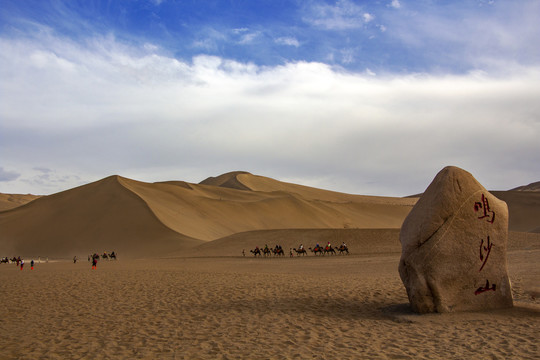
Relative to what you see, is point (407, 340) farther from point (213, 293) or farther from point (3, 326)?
point (3, 326)

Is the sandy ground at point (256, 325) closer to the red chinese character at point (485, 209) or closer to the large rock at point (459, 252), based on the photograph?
the large rock at point (459, 252)

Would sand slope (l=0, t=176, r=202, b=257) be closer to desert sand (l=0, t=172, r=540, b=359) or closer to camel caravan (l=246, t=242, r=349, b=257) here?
camel caravan (l=246, t=242, r=349, b=257)

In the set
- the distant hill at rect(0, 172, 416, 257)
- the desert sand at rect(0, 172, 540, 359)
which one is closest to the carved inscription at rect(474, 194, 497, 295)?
the desert sand at rect(0, 172, 540, 359)

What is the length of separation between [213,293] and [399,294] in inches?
221

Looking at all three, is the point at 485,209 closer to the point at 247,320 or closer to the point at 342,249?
the point at 247,320

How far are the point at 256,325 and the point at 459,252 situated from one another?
4.55m

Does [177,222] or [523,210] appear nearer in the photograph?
[177,222]

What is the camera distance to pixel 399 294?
1389cm

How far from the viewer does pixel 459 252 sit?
10.1 m

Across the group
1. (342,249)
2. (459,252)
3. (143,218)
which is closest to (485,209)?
(459,252)

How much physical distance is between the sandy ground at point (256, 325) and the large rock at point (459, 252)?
0.41 meters

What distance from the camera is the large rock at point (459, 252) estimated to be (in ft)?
33.1

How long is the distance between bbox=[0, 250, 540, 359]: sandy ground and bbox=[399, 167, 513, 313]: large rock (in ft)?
1.34

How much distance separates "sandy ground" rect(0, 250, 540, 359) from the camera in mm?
8328
